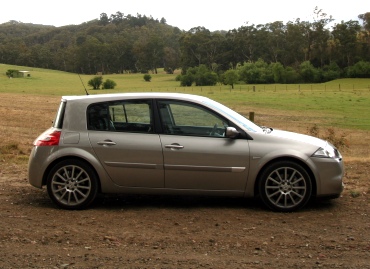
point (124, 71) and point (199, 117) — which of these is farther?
point (124, 71)

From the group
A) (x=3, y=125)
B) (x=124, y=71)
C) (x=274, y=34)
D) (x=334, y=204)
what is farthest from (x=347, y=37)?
(x=334, y=204)

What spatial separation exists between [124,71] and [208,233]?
124554 mm

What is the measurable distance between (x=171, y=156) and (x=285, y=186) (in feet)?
4.55

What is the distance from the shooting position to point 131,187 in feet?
21.0

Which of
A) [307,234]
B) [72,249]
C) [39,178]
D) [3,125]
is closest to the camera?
[72,249]

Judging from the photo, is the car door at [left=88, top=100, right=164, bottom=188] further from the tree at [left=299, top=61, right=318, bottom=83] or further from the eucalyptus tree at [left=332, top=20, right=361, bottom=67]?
the eucalyptus tree at [left=332, top=20, right=361, bottom=67]

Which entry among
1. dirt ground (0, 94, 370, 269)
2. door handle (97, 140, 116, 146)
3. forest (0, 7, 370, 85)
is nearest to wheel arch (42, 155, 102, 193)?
door handle (97, 140, 116, 146)

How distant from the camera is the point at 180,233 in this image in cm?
536

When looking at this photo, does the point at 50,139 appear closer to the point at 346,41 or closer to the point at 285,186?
the point at 285,186

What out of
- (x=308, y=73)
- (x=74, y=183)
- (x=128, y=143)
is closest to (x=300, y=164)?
(x=128, y=143)

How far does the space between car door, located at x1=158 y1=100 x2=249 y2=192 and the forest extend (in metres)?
88.1

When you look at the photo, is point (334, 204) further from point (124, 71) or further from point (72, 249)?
point (124, 71)

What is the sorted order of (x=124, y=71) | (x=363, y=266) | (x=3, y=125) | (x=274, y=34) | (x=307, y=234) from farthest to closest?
(x=124, y=71) < (x=274, y=34) < (x=3, y=125) < (x=307, y=234) < (x=363, y=266)

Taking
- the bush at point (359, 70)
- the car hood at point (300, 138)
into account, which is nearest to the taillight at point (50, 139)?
the car hood at point (300, 138)
